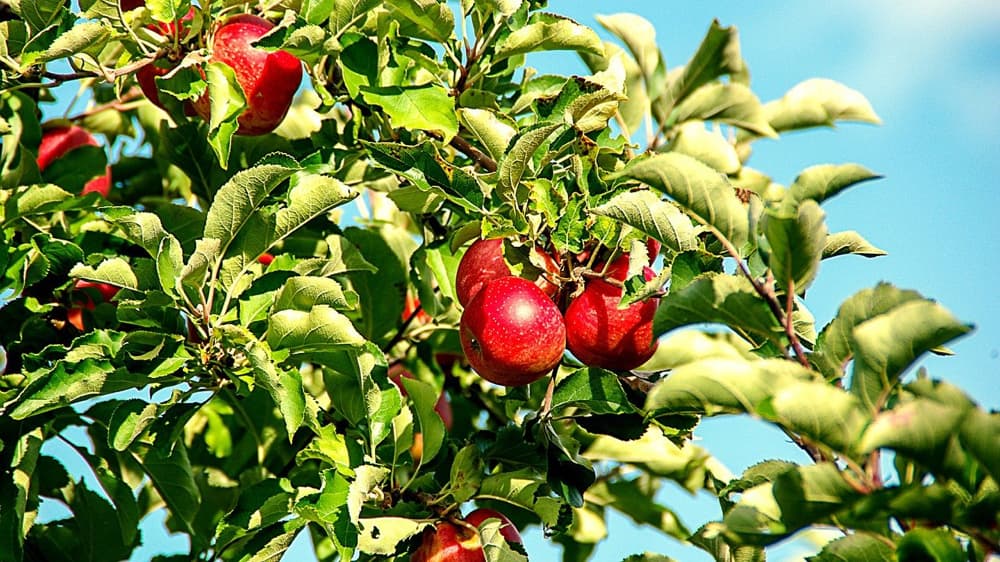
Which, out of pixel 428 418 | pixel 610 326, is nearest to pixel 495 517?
pixel 428 418

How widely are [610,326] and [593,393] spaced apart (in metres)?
0.13

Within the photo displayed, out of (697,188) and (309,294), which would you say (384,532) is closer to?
(309,294)

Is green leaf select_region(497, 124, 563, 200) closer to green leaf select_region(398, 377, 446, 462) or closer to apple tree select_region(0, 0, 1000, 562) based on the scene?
apple tree select_region(0, 0, 1000, 562)

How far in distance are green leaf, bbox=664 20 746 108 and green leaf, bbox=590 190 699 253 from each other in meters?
1.31

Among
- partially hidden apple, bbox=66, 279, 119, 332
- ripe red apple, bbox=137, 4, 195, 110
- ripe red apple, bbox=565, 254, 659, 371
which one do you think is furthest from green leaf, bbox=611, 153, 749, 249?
partially hidden apple, bbox=66, 279, 119, 332

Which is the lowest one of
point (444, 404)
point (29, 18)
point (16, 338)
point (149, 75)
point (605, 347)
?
point (444, 404)

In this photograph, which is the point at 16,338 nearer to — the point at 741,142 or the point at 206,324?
the point at 206,324

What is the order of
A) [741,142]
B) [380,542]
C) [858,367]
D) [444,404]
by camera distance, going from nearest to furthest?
[858,367]
[380,542]
[444,404]
[741,142]

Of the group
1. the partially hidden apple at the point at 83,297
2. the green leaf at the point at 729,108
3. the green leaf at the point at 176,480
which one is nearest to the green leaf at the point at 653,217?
the green leaf at the point at 729,108

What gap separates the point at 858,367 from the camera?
4.48ft

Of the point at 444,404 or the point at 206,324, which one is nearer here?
the point at 206,324

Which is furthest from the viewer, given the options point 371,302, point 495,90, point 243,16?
point 371,302

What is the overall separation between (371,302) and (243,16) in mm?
851

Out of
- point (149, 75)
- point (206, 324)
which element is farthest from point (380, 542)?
point (149, 75)
